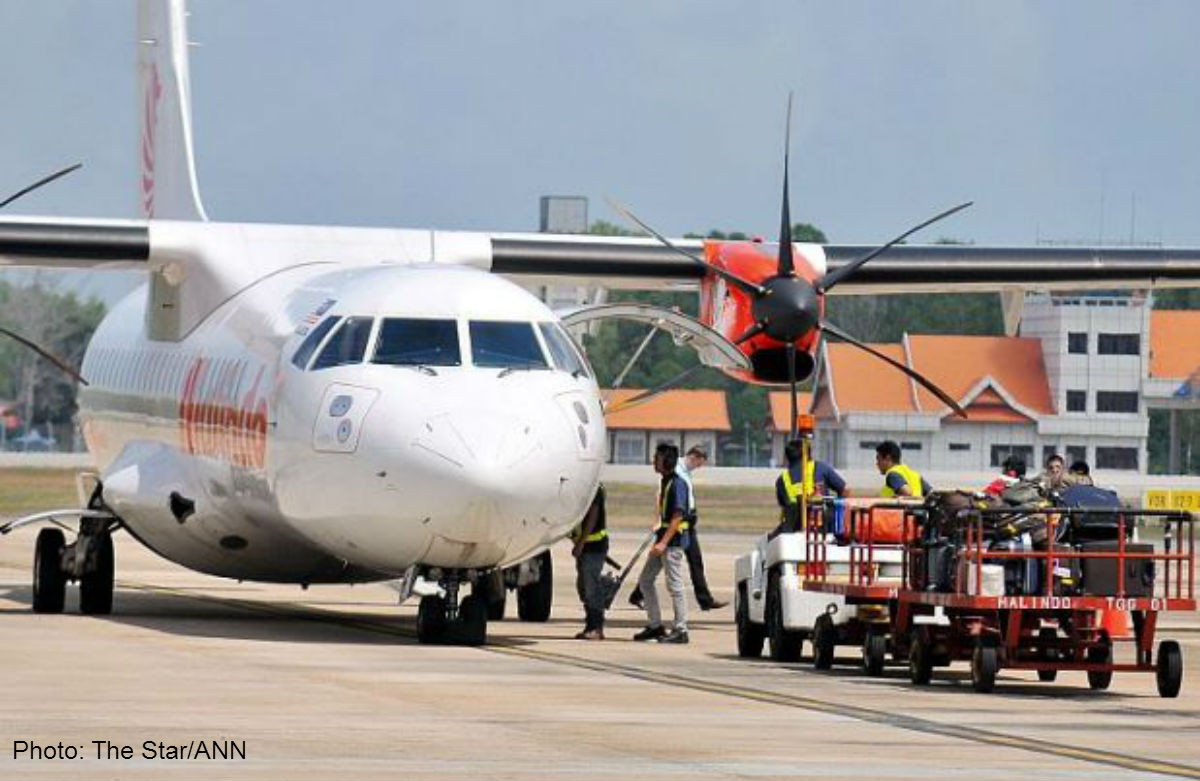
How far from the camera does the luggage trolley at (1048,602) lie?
17.6 metres

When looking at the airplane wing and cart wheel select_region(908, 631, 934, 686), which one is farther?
the airplane wing

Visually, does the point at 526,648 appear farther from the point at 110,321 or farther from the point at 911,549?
the point at 110,321

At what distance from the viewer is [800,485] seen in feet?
69.8

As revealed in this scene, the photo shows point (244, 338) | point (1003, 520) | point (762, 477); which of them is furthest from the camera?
point (762, 477)

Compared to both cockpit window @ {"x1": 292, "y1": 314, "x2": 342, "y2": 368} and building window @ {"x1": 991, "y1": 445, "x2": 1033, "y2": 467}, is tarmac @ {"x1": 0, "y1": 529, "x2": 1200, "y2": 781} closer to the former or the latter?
cockpit window @ {"x1": 292, "y1": 314, "x2": 342, "y2": 368}

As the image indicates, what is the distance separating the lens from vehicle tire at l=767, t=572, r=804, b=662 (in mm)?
20172

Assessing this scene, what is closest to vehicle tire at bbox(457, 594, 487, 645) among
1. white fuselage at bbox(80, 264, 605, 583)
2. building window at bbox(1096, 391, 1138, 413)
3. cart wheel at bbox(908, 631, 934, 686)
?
white fuselage at bbox(80, 264, 605, 583)

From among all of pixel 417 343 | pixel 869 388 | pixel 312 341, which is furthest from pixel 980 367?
pixel 417 343

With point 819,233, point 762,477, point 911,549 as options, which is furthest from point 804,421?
point 819,233

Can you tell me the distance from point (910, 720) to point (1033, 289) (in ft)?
51.7

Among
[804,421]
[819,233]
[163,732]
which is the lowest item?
[163,732]

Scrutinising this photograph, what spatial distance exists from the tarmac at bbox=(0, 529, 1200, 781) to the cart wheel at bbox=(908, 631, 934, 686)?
0.10 metres

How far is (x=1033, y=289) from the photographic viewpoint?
99.7 feet

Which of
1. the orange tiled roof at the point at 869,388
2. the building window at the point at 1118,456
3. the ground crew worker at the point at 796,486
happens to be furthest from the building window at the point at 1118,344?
the ground crew worker at the point at 796,486
